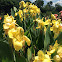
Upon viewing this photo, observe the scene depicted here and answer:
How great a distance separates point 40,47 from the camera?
0.86 m

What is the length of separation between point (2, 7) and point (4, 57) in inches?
1103

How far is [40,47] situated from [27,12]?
3.92 ft

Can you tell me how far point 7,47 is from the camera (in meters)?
0.58

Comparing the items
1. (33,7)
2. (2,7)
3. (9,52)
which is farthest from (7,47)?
(2,7)

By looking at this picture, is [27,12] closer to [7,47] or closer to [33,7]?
Result: [33,7]

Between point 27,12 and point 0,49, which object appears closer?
point 0,49

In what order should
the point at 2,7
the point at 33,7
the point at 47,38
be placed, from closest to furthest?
the point at 47,38 < the point at 33,7 < the point at 2,7

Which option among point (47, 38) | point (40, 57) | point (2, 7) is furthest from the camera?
point (2, 7)

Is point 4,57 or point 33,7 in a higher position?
point 33,7

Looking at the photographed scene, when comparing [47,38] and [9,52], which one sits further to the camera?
[47,38]

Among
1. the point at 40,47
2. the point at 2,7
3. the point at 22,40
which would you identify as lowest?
the point at 40,47

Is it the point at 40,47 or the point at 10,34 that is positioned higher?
the point at 10,34

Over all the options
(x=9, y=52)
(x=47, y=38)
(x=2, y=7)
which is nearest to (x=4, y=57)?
(x=9, y=52)

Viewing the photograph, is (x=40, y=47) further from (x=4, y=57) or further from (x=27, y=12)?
(x=27, y=12)
